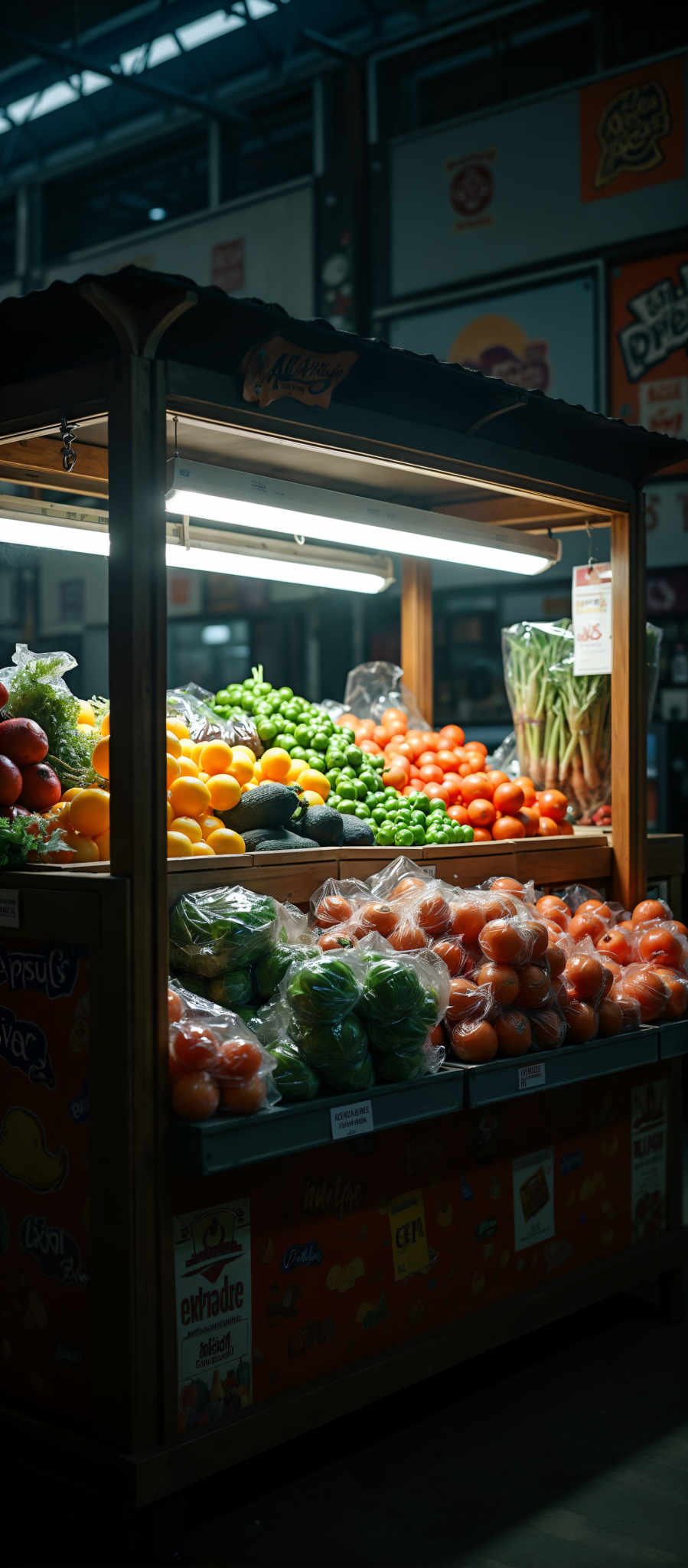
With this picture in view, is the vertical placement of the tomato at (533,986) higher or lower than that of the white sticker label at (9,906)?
lower

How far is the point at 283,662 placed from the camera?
870cm

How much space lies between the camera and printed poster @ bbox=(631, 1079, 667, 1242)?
12.9 feet

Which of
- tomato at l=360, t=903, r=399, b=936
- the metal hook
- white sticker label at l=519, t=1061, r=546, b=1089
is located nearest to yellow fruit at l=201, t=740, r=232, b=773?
tomato at l=360, t=903, r=399, b=936

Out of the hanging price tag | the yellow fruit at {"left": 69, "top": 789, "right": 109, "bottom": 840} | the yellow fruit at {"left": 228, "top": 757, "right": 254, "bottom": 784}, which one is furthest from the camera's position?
the hanging price tag

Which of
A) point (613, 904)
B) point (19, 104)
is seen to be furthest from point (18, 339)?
point (19, 104)

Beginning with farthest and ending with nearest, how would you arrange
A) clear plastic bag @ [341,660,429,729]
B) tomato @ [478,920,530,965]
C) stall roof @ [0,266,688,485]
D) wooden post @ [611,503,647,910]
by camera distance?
clear plastic bag @ [341,660,429,729], wooden post @ [611,503,647,910], tomato @ [478,920,530,965], stall roof @ [0,266,688,485]

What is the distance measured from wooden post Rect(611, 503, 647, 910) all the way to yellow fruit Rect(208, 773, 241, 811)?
1328 millimetres

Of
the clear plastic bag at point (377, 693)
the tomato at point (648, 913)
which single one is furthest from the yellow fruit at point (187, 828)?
the clear plastic bag at point (377, 693)

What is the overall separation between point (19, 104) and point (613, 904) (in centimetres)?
754

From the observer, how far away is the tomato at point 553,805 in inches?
173

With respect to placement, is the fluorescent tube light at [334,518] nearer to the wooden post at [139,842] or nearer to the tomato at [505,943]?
the wooden post at [139,842]

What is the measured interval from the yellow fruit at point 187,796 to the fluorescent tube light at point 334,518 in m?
0.63

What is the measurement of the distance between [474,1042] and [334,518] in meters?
1.34

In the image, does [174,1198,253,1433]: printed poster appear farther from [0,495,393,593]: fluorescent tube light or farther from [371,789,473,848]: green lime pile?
[0,495,393,593]: fluorescent tube light
